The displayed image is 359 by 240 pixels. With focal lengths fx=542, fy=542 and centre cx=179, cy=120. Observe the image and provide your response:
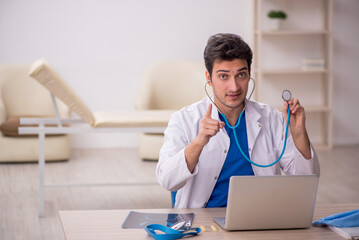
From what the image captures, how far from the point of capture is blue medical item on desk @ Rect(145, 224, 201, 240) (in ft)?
4.38

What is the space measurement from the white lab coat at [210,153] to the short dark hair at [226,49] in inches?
8.2

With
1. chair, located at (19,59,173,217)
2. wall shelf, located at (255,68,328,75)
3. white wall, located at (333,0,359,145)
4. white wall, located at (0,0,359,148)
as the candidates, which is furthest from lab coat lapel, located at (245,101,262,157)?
white wall, located at (333,0,359,145)

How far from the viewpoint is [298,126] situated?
5.58ft

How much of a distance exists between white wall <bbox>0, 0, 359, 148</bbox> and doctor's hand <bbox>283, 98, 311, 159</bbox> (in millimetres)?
4053

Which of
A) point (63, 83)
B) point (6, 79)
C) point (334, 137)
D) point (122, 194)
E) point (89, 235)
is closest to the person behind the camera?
point (89, 235)

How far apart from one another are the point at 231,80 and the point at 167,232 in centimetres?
61

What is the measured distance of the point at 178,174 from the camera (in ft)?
5.55

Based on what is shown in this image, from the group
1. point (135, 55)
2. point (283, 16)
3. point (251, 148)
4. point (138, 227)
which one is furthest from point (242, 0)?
point (138, 227)

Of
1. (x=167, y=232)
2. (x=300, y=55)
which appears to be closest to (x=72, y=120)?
(x=167, y=232)

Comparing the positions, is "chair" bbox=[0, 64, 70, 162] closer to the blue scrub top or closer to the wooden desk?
the blue scrub top

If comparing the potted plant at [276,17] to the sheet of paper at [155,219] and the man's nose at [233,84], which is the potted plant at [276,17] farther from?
the sheet of paper at [155,219]

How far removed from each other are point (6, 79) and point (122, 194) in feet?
6.60

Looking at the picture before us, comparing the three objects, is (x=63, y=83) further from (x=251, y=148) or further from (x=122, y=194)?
(x=251, y=148)

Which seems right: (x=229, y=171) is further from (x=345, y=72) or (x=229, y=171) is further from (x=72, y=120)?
(x=345, y=72)
